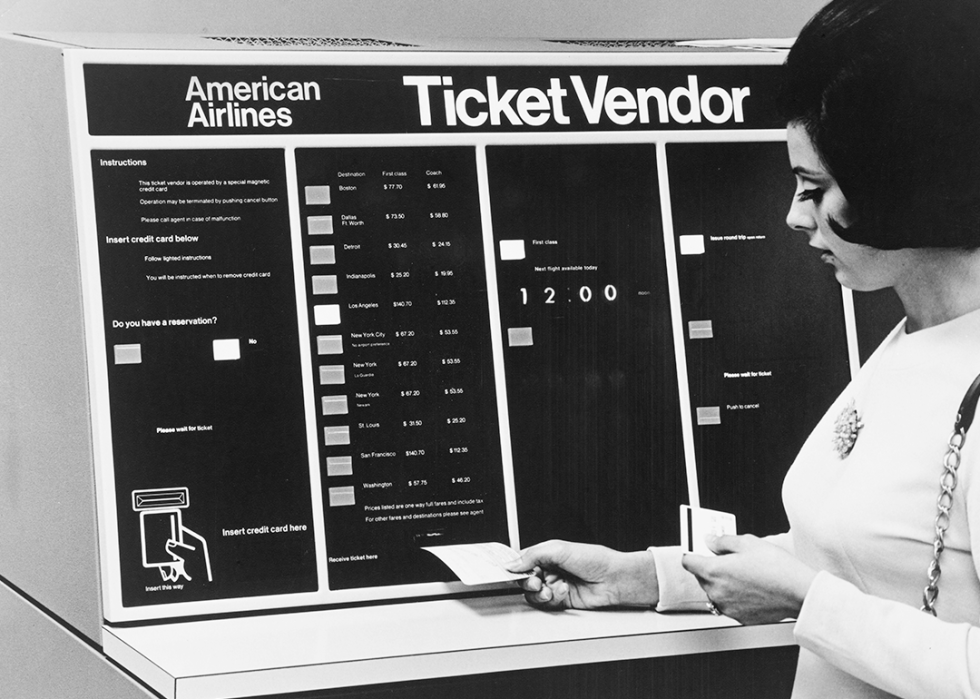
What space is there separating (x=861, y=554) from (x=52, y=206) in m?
1.42

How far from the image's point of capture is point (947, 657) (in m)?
1.18

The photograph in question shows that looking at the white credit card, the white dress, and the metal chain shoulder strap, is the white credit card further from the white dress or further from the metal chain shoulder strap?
the metal chain shoulder strap

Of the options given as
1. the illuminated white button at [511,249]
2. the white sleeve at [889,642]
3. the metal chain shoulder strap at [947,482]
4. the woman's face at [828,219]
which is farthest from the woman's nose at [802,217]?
the illuminated white button at [511,249]

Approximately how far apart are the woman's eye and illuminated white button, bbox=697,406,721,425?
75 cm

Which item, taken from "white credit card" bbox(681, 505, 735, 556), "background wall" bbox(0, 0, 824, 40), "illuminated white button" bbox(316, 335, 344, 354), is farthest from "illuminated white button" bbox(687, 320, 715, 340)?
"background wall" bbox(0, 0, 824, 40)

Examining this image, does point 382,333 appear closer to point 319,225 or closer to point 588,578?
point 319,225

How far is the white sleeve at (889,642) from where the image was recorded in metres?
1.18

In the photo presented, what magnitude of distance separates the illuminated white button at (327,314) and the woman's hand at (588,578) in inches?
19.9

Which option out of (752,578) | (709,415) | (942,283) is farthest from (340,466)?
(942,283)

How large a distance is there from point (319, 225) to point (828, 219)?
0.91 m

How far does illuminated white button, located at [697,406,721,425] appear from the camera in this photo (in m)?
2.14

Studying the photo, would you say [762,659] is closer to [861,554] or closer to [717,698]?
[717,698]

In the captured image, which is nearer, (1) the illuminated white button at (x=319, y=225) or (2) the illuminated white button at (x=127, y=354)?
(2) the illuminated white button at (x=127, y=354)

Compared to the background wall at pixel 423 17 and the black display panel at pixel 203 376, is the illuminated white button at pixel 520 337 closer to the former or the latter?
the black display panel at pixel 203 376
